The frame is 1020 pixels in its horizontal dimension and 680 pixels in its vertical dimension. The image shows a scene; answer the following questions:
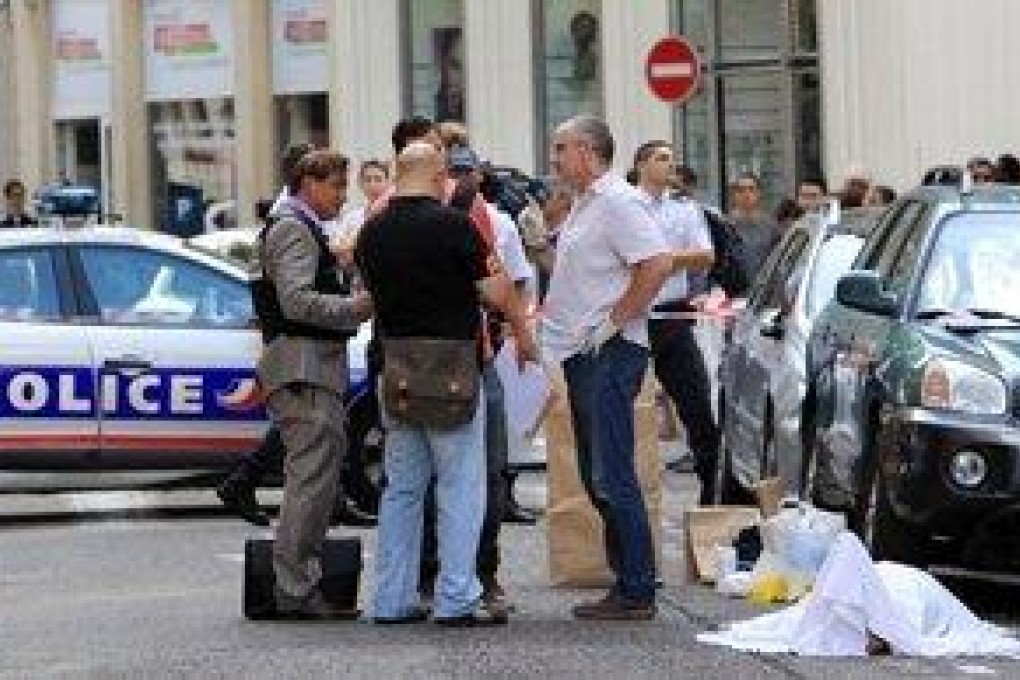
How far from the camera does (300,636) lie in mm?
12031

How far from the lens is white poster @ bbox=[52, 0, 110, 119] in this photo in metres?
40.4

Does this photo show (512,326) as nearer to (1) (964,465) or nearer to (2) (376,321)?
(2) (376,321)

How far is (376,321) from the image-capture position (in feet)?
40.3

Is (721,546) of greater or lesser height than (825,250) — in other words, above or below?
below

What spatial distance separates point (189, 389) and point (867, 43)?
1434 cm

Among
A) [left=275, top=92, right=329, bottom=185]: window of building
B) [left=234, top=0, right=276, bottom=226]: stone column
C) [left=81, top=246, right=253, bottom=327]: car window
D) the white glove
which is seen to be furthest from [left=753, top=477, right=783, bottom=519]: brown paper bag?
[left=234, top=0, right=276, bottom=226]: stone column

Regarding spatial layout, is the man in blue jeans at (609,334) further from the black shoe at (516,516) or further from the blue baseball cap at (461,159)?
the black shoe at (516,516)

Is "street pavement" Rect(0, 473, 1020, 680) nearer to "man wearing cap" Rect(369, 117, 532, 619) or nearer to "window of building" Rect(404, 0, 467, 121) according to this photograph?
"man wearing cap" Rect(369, 117, 532, 619)

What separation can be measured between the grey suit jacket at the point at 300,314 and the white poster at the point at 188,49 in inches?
1029

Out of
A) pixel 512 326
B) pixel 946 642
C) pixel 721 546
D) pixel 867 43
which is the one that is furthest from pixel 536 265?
pixel 867 43

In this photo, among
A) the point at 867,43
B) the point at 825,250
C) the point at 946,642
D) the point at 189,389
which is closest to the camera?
the point at 946,642

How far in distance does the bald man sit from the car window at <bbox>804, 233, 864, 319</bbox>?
376 centimetres

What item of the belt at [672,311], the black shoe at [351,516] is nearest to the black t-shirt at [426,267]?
the belt at [672,311]

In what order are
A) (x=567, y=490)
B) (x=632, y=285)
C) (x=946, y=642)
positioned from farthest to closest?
(x=567, y=490), (x=632, y=285), (x=946, y=642)
